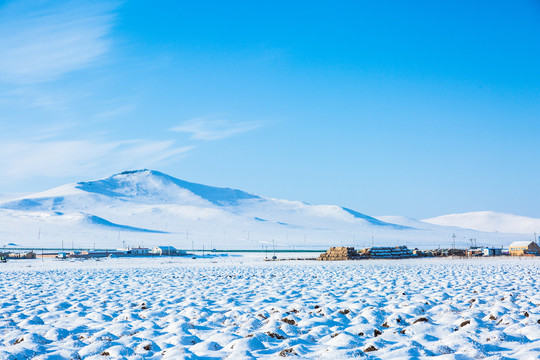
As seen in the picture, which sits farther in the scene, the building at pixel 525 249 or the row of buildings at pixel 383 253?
the building at pixel 525 249

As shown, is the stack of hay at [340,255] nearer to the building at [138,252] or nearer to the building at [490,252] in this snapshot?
the building at [490,252]

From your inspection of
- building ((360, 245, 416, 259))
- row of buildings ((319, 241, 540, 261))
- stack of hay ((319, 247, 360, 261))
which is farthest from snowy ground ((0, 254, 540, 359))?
building ((360, 245, 416, 259))

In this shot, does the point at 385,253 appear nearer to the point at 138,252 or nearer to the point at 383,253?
the point at 383,253

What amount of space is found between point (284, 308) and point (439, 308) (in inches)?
108

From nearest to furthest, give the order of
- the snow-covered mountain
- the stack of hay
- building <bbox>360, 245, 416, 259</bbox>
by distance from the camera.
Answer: the stack of hay
building <bbox>360, 245, 416, 259</bbox>
the snow-covered mountain

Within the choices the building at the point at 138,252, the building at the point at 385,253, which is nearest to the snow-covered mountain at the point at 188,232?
the building at the point at 138,252

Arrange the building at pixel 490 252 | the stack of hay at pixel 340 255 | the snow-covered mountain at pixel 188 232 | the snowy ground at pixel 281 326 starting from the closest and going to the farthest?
1. the snowy ground at pixel 281 326
2. the stack of hay at pixel 340 255
3. the building at pixel 490 252
4. the snow-covered mountain at pixel 188 232

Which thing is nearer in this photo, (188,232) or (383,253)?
(383,253)

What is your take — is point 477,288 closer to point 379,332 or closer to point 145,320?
point 379,332

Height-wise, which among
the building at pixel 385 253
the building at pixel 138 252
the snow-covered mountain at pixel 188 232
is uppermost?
the snow-covered mountain at pixel 188 232

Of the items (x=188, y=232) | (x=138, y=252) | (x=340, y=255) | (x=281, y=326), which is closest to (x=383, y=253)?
(x=340, y=255)

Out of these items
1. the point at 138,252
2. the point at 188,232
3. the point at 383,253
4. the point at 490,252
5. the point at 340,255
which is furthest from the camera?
the point at 188,232

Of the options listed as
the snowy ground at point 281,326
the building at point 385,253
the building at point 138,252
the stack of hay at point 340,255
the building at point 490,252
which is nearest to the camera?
the snowy ground at point 281,326

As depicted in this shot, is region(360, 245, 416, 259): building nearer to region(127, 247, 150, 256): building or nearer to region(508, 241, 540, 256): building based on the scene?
region(508, 241, 540, 256): building
